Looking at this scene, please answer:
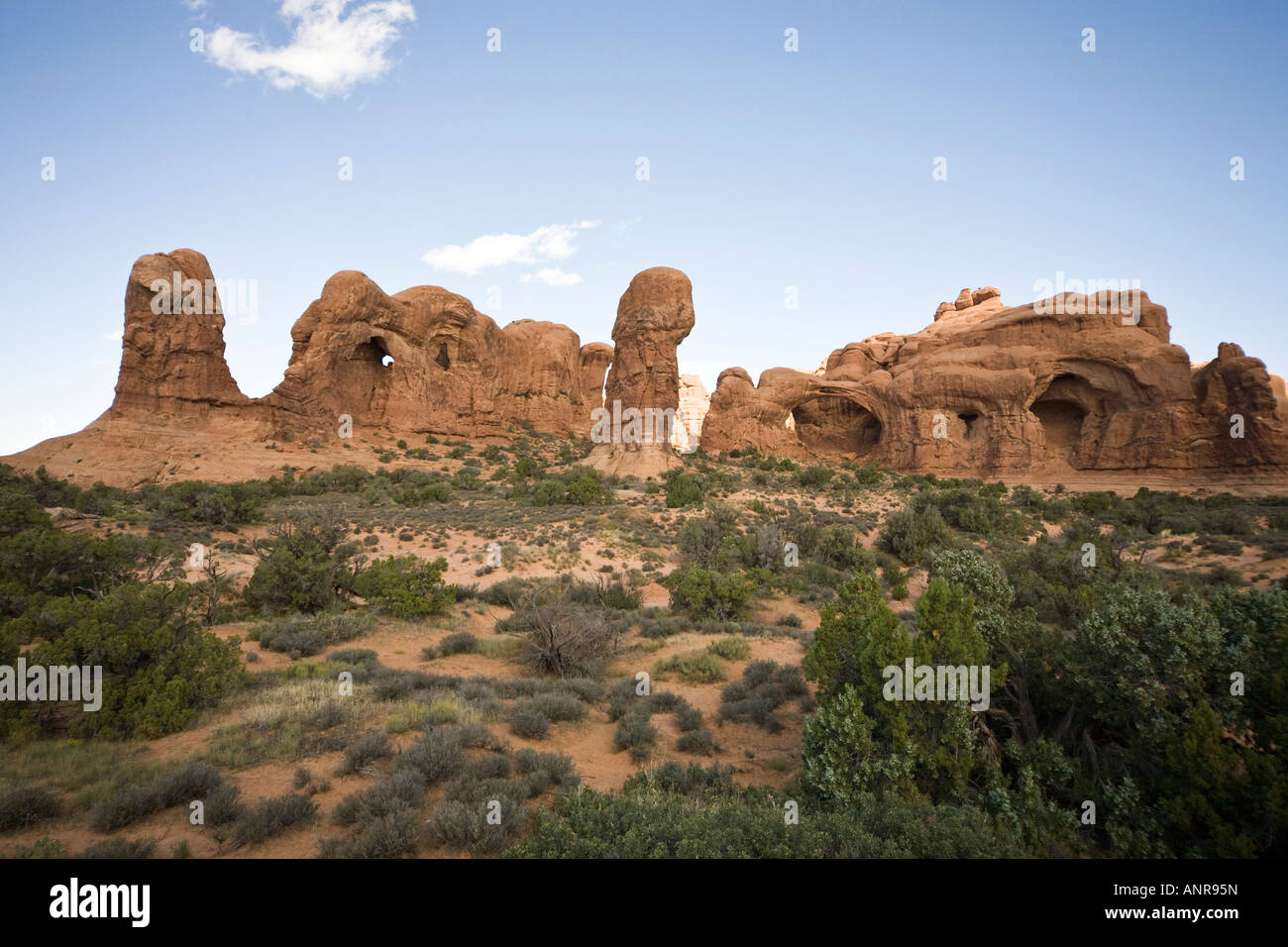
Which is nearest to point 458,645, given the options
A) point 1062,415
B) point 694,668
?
point 694,668

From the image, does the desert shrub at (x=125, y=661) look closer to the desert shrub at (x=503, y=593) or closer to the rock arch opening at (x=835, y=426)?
the desert shrub at (x=503, y=593)

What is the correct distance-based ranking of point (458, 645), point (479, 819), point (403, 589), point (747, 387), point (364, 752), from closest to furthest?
point (479, 819), point (364, 752), point (458, 645), point (403, 589), point (747, 387)

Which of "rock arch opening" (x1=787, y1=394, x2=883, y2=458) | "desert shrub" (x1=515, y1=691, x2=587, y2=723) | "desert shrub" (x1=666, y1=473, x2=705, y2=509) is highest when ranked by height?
"rock arch opening" (x1=787, y1=394, x2=883, y2=458)

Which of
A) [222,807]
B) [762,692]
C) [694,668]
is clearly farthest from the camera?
[694,668]

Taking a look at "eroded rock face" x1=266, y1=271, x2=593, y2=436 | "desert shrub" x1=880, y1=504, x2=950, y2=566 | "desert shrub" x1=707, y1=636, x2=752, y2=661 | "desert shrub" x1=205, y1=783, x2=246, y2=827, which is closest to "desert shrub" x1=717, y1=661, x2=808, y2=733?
"desert shrub" x1=707, y1=636, x2=752, y2=661

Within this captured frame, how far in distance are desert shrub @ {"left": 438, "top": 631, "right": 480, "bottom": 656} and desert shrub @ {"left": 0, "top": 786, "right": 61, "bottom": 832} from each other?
520cm

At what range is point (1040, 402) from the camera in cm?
3875

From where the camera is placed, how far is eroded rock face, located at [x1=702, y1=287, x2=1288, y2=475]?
32719 millimetres

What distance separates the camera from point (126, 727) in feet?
19.4

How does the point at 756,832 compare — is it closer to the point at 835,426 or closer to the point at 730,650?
the point at 730,650

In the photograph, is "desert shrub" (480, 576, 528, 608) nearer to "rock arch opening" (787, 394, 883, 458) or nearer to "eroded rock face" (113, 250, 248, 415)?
"eroded rock face" (113, 250, 248, 415)

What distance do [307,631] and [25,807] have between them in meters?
5.14
